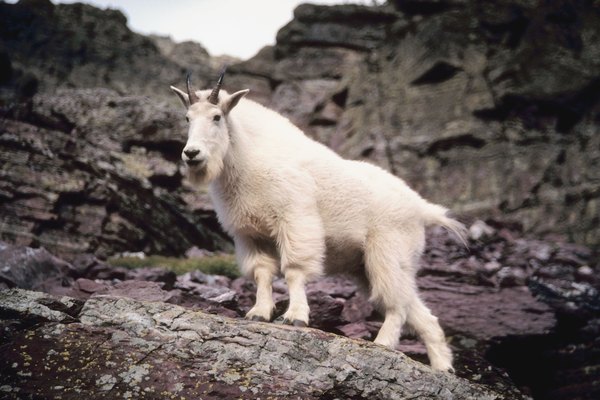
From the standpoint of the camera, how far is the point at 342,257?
6590 mm

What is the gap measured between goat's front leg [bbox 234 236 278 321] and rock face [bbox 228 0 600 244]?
11.4 metres

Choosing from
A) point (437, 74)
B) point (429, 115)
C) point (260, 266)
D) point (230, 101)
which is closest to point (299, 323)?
point (260, 266)

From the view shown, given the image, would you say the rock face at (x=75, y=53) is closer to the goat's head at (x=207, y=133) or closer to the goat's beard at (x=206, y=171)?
the goat's head at (x=207, y=133)

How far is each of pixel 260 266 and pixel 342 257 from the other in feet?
3.50

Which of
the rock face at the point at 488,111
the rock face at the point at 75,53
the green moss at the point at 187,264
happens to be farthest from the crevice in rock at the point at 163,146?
the rock face at the point at 75,53

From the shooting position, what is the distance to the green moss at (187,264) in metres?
11.6

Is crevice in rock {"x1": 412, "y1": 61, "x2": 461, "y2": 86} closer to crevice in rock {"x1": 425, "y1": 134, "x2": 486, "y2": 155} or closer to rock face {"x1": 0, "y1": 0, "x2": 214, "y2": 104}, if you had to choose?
crevice in rock {"x1": 425, "y1": 134, "x2": 486, "y2": 155}

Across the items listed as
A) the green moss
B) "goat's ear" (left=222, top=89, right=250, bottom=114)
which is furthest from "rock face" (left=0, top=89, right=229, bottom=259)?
"goat's ear" (left=222, top=89, right=250, bottom=114)

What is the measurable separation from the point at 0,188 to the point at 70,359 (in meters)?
9.36

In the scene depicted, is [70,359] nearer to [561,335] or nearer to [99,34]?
[561,335]

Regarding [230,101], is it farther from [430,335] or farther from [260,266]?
[430,335]

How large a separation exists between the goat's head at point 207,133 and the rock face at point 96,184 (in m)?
7.22

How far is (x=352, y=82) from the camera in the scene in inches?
906

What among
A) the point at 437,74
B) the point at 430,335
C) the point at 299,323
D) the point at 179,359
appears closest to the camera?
the point at 179,359
